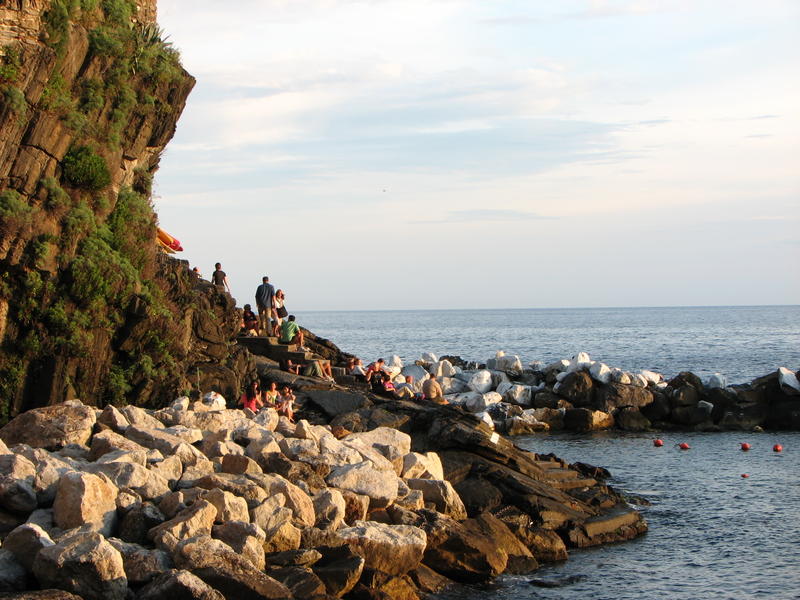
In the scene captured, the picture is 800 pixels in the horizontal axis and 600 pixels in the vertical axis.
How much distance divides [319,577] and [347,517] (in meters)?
A: 2.76

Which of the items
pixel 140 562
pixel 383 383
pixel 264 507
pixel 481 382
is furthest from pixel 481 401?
pixel 140 562

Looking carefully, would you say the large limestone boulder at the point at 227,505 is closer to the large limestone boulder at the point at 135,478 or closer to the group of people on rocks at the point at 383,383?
the large limestone boulder at the point at 135,478

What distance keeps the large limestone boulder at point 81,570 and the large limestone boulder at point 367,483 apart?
223 inches

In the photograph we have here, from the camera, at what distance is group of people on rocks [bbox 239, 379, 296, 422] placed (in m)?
24.8

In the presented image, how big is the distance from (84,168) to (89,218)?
1283 millimetres

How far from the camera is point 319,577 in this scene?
13953mm

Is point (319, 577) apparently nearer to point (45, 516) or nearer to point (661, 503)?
point (45, 516)

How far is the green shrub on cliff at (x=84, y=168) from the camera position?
907 inches

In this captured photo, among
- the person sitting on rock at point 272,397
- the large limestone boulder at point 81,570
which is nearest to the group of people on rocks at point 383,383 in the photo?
the person sitting on rock at point 272,397

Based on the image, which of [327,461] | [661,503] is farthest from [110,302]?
[661,503]

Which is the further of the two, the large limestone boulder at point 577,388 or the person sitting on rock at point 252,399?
the large limestone boulder at point 577,388

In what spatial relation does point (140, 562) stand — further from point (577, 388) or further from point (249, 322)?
point (577, 388)

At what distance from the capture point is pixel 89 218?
22906 mm

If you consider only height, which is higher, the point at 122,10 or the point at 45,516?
the point at 122,10
